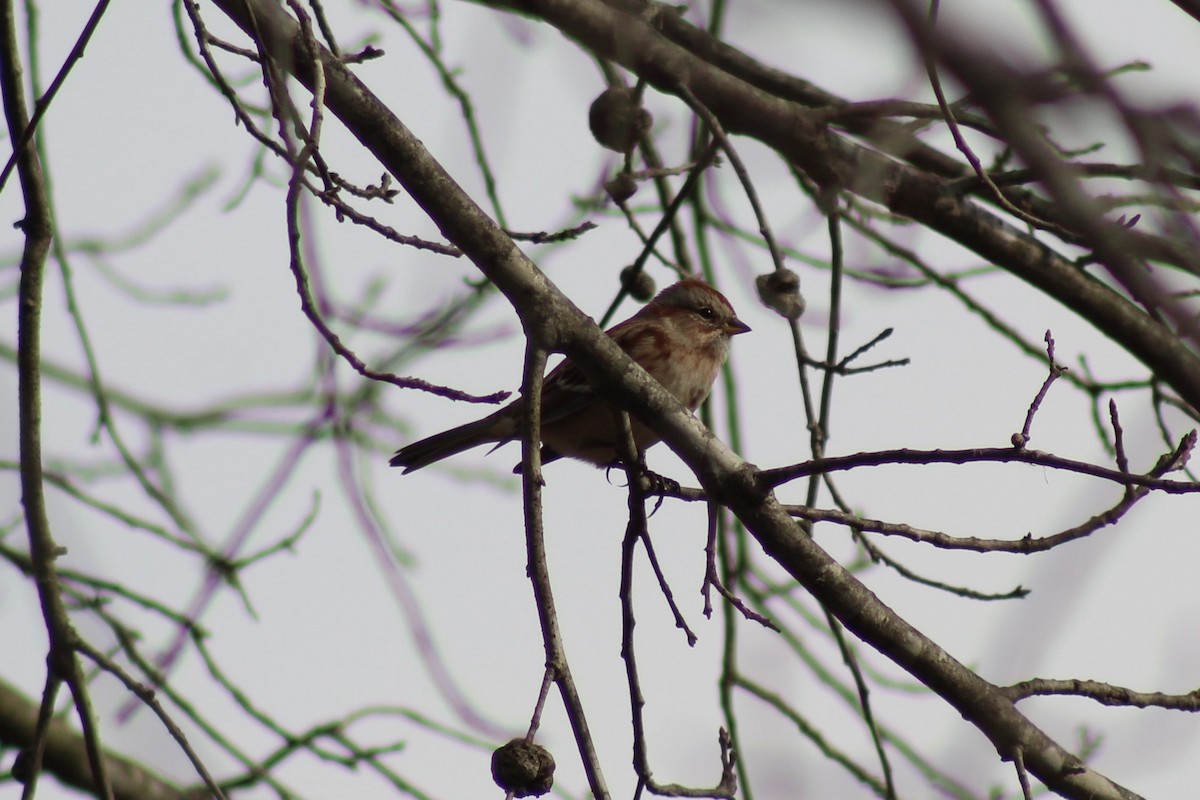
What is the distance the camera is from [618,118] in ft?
16.5

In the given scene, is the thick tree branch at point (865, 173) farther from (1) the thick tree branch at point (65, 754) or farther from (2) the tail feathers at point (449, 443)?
(1) the thick tree branch at point (65, 754)

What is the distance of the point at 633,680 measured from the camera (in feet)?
11.4

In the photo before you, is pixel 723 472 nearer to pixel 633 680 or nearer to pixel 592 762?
pixel 633 680

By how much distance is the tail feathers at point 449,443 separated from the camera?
6.73 meters

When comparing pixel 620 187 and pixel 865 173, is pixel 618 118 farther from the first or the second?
pixel 865 173

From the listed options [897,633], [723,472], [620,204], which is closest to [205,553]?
[620,204]

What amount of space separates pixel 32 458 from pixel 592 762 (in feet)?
6.18

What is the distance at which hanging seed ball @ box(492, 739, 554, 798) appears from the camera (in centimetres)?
284

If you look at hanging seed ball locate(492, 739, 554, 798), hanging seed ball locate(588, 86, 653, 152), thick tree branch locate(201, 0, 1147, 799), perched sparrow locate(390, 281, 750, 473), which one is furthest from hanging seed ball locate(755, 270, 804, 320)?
hanging seed ball locate(492, 739, 554, 798)

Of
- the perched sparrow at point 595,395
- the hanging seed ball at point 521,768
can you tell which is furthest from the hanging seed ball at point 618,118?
the hanging seed ball at point 521,768

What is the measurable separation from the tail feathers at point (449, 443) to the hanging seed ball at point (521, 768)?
3.89m

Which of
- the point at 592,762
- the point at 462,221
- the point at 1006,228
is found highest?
the point at 1006,228

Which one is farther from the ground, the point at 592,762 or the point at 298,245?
the point at 298,245

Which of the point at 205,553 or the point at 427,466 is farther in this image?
the point at 427,466
